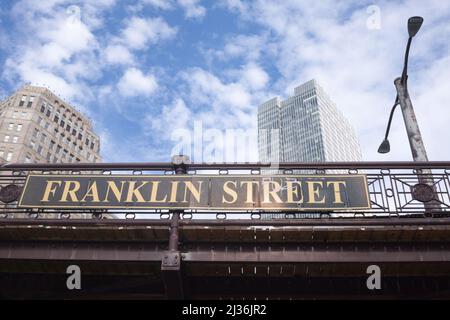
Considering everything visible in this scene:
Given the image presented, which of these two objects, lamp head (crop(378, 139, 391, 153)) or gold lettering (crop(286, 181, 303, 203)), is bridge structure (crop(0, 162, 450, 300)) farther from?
lamp head (crop(378, 139, 391, 153))

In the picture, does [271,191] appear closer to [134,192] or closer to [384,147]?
[134,192]

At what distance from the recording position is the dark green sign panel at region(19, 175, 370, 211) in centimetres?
877

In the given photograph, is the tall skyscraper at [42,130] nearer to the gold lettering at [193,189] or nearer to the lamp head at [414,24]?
the gold lettering at [193,189]

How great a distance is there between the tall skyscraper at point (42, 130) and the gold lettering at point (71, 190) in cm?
9866

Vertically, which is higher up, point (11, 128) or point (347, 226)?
point (11, 128)

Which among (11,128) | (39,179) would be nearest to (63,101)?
(11,128)

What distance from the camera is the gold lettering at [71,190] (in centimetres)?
909

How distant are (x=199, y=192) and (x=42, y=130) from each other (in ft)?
365

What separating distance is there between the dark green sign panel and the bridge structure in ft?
0.60

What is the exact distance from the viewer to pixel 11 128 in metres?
105

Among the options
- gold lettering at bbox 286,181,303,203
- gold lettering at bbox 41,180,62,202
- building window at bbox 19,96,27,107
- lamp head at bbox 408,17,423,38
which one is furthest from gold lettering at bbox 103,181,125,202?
building window at bbox 19,96,27,107
